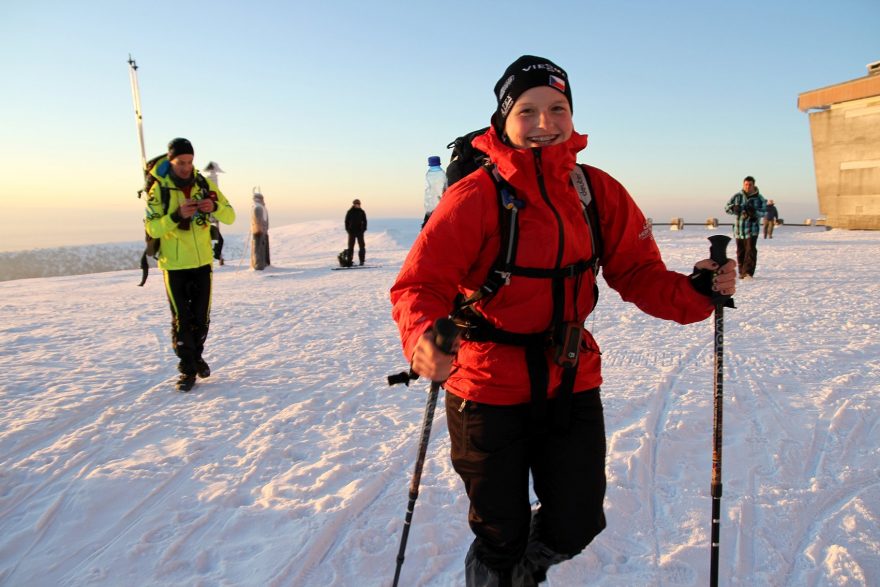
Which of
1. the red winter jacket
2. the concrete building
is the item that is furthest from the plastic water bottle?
the concrete building

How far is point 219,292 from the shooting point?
12.4 meters

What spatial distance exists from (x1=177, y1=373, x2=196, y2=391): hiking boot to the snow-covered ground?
0.17 meters

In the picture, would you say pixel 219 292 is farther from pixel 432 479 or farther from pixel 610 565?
pixel 610 565

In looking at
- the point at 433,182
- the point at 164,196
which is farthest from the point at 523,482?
the point at 164,196

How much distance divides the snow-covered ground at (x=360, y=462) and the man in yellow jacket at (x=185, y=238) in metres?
0.50

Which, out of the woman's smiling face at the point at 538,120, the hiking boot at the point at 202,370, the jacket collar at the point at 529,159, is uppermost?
the woman's smiling face at the point at 538,120

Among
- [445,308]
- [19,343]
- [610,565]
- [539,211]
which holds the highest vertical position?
[539,211]

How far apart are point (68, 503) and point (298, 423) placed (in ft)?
5.42

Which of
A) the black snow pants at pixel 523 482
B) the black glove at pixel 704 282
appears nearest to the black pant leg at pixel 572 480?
the black snow pants at pixel 523 482

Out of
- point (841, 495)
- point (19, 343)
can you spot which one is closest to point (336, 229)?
point (19, 343)

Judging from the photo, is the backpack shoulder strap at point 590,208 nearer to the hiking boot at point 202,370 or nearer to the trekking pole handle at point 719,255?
the trekking pole handle at point 719,255

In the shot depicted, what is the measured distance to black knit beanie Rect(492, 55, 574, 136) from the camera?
7.48ft

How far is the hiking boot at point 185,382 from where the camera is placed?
18.2 feet

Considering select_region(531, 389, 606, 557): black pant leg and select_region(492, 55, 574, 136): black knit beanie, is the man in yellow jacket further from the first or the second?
select_region(531, 389, 606, 557): black pant leg
